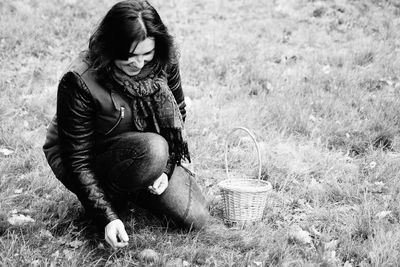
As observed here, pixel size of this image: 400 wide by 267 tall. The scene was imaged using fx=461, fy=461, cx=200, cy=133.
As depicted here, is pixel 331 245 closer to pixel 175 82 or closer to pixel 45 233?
pixel 175 82

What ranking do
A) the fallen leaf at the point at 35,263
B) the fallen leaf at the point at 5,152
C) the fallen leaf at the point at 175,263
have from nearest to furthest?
the fallen leaf at the point at 35,263 < the fallen leaf at the point at 175,263 < the fallen leaf at the point at 5,152

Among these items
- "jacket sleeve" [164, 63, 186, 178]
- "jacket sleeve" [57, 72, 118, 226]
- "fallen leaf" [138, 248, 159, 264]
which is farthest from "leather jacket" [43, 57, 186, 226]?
"jacket sleeve" [164, 63, 186, 178]

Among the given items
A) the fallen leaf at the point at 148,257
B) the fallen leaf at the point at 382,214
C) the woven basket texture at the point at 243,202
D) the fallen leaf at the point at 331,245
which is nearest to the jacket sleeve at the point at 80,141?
the fallen leaf at the point at 148,257

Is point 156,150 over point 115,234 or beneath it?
over

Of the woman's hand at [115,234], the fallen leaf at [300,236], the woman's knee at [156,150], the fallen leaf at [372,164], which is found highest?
the woman's knee at [156,150]

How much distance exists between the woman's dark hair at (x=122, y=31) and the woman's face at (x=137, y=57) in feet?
0.08

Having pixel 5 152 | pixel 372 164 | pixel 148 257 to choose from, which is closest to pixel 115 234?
pixel 148 257

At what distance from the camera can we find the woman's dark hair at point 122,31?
204cm

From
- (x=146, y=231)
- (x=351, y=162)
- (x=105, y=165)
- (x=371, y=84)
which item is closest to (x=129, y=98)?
(x=105, y=165)

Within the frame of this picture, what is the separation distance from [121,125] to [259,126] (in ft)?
5.42

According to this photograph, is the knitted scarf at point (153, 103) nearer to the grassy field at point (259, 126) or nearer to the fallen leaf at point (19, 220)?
the grassy field at point (259, 126)

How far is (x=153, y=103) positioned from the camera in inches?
92.0

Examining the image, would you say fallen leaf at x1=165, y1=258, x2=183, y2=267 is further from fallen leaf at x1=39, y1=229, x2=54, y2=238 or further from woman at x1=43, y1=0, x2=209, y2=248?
fallen leaf at x1=39, y1=229, x2=54, y2=238

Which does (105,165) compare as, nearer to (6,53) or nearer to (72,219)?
(72,219)
